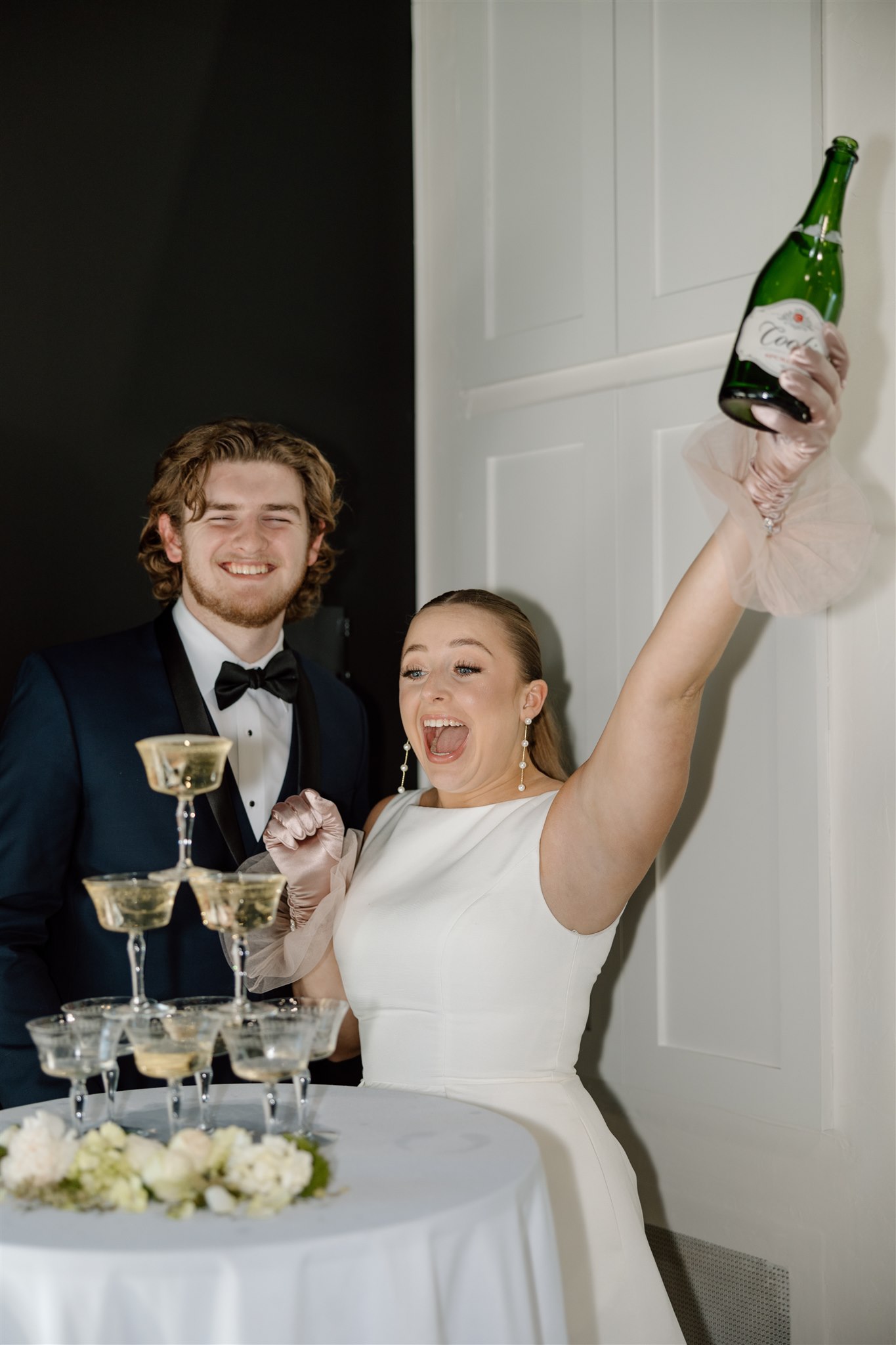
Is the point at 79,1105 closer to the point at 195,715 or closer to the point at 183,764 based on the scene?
the point at 183,764

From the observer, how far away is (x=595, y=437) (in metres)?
3.02

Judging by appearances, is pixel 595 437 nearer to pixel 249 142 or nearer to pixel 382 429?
pixel 382 429

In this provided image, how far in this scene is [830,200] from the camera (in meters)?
1.85

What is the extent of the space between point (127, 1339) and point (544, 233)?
2621 mm

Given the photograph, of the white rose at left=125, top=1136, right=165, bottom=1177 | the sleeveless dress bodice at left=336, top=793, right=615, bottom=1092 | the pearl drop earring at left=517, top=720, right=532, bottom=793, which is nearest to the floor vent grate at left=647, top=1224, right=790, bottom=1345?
the sleeveless dress bodice at left=336, top=793, right=615, bottom=1092

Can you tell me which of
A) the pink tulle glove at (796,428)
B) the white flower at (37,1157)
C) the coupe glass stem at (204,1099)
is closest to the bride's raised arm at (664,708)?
the pink tulle glove at (796,428)

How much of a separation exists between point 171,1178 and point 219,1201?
0.06 metres

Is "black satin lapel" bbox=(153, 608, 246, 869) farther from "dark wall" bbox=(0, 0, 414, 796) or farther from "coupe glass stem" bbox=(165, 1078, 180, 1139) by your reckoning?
"coupe glass stem" bbox=(165, 1078, 180, 1139)

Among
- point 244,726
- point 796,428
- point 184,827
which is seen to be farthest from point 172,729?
point 796,428

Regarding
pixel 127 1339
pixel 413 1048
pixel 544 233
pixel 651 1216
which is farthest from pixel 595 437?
pixel 127 1339

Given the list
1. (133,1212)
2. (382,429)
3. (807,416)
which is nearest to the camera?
(133,1212)

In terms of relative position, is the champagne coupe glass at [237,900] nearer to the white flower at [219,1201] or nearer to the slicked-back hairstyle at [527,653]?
the white flower at [219,1201]

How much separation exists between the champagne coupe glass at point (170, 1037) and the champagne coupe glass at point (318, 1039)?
106 millimetres

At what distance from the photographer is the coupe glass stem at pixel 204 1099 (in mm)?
1664
